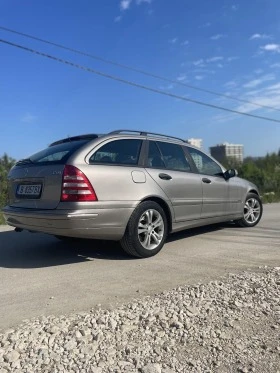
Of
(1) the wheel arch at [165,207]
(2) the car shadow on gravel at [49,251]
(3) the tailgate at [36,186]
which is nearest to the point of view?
(3) the tailgate at [36,186]

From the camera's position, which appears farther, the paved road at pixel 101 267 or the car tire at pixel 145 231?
the car tire at pixel 145 231

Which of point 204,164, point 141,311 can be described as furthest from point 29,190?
point 204,164

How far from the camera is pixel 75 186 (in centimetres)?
440

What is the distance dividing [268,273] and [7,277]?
283 cm

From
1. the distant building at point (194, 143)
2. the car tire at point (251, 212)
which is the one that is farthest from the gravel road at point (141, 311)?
the distant building at point (194, 143)

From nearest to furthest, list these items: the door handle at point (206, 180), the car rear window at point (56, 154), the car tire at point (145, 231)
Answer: the car rear window at point (56, 154), the car tire at point (145, 231), the door handle at point (206, 180)

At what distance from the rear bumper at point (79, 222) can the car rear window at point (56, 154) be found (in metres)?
0.64

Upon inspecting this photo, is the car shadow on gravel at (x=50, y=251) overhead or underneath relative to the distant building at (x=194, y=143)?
underneath

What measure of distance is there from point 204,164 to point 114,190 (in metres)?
2.25

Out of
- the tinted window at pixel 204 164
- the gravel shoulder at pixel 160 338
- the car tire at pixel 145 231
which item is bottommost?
the gravel shoulder at pixel 160 338

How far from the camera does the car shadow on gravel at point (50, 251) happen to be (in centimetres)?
500

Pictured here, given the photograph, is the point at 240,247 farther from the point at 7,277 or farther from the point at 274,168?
the point at 274,168

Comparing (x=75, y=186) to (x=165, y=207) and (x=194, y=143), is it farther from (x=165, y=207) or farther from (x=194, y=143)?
(x=194, y=143)

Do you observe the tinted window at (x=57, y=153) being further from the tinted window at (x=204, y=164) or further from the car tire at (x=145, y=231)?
the tinted window at (x=204, y=164)
